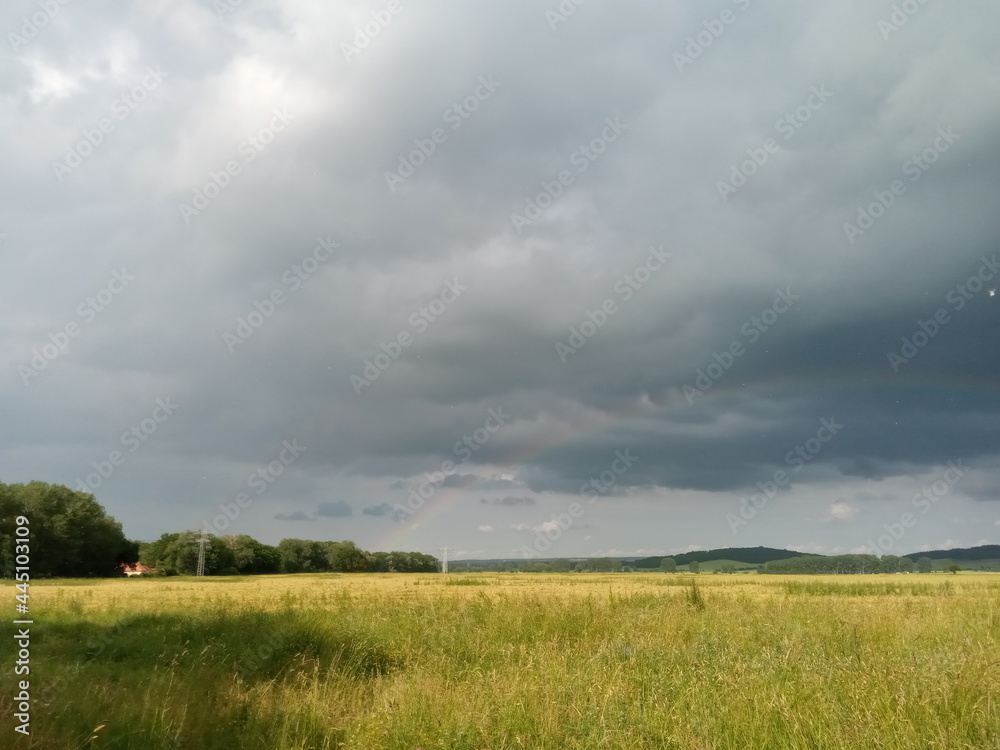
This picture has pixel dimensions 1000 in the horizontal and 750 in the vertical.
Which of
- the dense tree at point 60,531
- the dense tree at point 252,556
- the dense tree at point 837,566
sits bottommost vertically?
the dense tree at point 837,566

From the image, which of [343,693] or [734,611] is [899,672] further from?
[734,611]

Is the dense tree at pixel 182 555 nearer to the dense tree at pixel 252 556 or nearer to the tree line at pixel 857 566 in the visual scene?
the dense tree at pixel 252 556

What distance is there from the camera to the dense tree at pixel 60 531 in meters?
81.2

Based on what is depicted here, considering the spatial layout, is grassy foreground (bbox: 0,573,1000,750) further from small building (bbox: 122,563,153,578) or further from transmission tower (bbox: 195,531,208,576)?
small building (bbox: 122,563,153,578)

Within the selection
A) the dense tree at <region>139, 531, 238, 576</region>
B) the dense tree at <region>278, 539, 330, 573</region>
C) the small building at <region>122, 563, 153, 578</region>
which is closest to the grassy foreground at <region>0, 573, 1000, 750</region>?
the small building at <region>122, 563, 153, 578</region>

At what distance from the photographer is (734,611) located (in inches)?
617

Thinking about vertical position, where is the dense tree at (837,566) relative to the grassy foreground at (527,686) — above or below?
below

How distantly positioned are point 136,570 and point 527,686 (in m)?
116

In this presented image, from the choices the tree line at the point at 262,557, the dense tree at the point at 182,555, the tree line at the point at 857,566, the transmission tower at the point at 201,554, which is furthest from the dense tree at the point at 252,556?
the tree line at the point at 857,566

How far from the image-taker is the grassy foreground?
19.4ft

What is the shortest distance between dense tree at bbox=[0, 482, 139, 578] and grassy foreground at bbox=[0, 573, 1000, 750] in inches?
3339

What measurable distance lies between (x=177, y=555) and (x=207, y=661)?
113009mm

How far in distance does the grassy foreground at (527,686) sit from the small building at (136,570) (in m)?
101

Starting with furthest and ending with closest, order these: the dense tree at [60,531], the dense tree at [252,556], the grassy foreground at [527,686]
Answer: the dense tree at [252,556] → the dense tree at [60,531] → the grassy foreground at [527,686]
